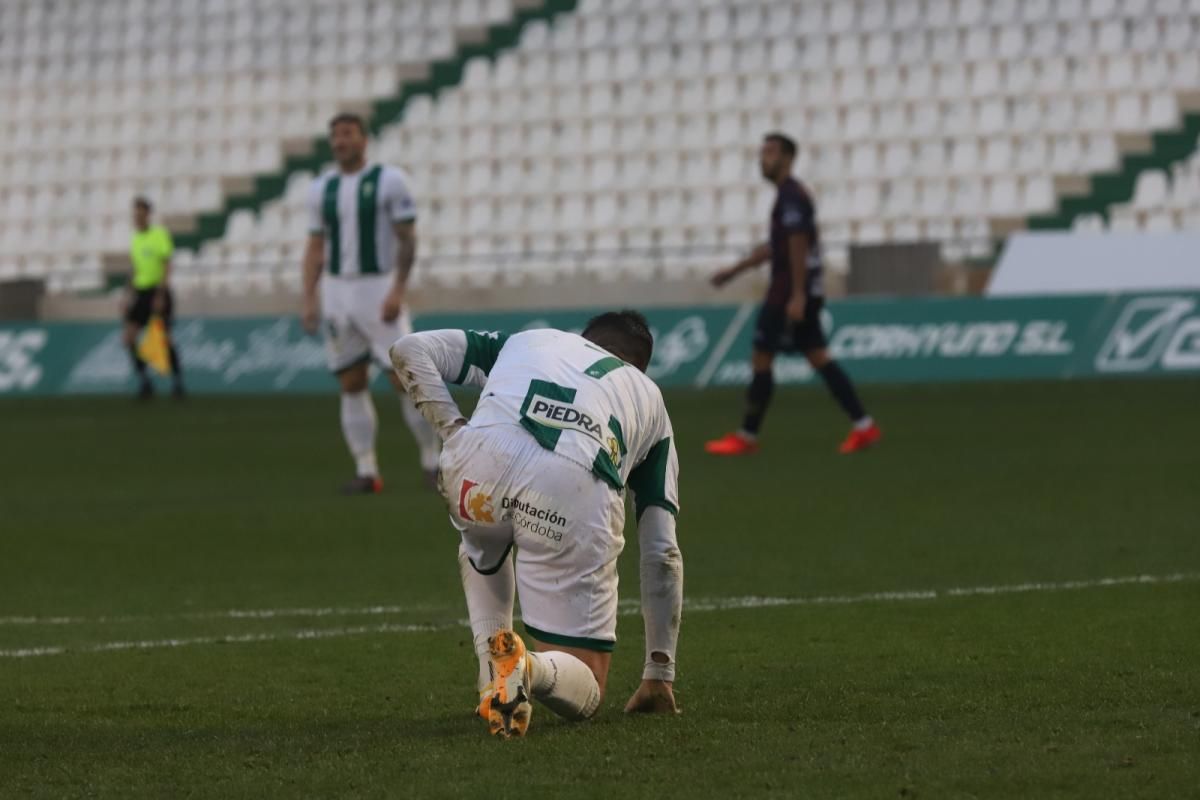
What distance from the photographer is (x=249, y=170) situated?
3164cm

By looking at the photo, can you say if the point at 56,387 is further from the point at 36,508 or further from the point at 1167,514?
the point at 1167,514

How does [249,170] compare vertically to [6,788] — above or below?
below

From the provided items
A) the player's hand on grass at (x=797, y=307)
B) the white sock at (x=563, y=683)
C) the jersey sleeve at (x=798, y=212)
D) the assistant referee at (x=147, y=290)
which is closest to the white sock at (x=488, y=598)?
the white sock at (x=563, y=683)

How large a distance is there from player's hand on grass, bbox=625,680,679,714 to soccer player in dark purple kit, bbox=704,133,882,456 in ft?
27.8

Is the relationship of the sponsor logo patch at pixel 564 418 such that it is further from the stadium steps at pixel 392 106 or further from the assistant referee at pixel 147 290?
the stadium steps at pixel 392 106

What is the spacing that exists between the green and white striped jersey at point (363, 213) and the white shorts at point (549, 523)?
7163mm

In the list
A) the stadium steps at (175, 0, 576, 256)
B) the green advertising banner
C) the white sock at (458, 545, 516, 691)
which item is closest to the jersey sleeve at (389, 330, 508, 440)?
the white sock at (458, 545, 516, 691)

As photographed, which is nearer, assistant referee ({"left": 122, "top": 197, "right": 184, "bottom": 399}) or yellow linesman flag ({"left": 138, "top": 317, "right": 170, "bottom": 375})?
assistant referee ({"left": 122, "top": 197, "right": 184, "bottom": 399})

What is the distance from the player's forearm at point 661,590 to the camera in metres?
5.50

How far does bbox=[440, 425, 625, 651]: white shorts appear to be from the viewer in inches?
207

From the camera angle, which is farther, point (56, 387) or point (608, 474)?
point (56, 387)

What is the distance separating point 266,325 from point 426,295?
2.76m

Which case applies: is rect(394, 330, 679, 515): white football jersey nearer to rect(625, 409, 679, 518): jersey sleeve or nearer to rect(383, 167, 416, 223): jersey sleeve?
rect(625, 409, 679, 518): jersey sleeve

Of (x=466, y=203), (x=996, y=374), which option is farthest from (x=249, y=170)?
(x=996, y=374)
